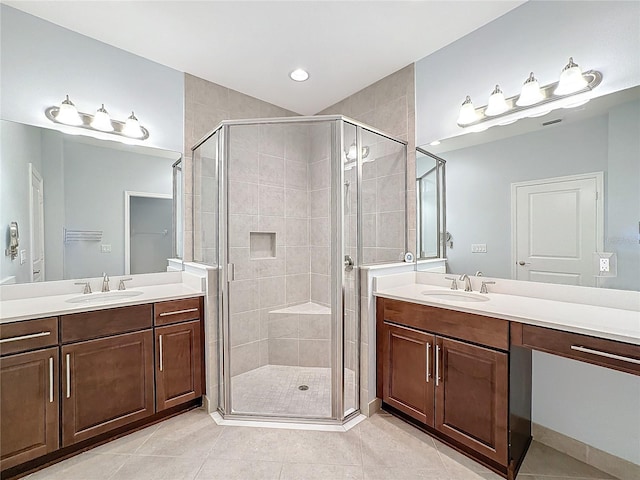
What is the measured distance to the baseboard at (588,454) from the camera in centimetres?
149

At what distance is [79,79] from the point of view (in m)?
2.07

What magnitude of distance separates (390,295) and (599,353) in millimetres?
1043

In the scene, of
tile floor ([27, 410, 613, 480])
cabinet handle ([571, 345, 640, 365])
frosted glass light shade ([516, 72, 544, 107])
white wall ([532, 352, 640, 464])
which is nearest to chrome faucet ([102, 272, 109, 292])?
tile floor ([27, 410, 613, 480])

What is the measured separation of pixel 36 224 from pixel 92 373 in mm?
1047

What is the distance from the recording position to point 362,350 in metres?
2.12

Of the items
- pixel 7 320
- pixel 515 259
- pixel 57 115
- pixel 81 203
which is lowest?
pixel 7 320

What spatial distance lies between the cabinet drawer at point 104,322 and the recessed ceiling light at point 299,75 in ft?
7.11

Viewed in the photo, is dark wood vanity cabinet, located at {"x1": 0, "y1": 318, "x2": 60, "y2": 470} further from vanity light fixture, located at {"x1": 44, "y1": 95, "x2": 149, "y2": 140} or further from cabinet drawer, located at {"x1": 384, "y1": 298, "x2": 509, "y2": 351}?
cabinet drawer, located at {"x1": 384, "y1": 298, "x2": 509, "y2": 351}

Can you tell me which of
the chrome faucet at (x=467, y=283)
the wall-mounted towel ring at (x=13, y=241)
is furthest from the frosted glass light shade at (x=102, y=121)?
the chrome faucet at (x=467, y=283)

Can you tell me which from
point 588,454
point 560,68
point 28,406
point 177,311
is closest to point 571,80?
point 560,68

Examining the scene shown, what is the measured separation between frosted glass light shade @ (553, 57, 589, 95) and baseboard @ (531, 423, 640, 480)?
A: 6.45 feet

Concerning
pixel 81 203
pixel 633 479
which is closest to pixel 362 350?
pixel 633 479

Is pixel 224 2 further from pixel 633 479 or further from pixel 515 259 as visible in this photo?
pixel 633 479

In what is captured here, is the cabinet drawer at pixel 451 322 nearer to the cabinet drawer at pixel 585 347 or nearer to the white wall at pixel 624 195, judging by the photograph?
the cabinet drawer at pixel 585 347
